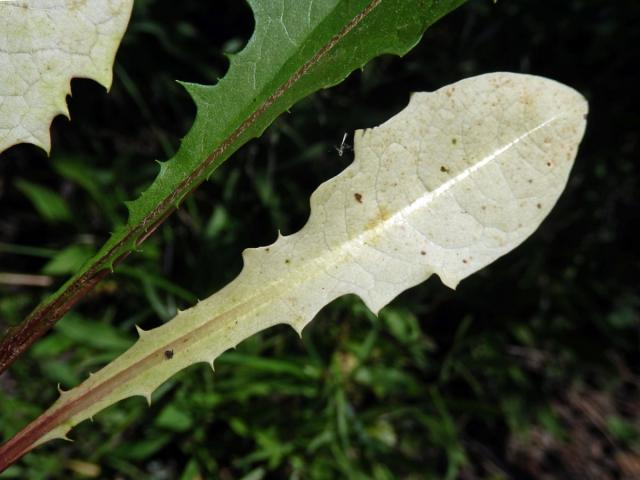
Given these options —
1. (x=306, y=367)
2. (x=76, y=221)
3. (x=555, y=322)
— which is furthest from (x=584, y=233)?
(x=76, y=221)

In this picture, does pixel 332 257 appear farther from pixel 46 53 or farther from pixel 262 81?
pixel 46 53

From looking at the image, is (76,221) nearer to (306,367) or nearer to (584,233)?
(306,367)

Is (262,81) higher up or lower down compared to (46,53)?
lower down

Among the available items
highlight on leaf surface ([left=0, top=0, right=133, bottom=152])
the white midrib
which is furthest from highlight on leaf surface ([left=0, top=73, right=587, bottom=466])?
highlight on leaf surface ([left=0, top=0, right=133, bottom=152])

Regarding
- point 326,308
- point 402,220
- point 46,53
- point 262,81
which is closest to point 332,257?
point 402,220

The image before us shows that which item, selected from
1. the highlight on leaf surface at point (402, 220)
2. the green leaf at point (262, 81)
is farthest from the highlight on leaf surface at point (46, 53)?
the highlight on leaf surface at point (402, 220)

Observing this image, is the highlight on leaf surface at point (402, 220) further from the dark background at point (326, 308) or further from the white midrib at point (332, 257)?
the dark background at point (326, 308)

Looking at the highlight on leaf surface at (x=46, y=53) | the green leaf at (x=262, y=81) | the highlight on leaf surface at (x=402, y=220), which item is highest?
the highlight on leaf surface at (x=46, y=53)
